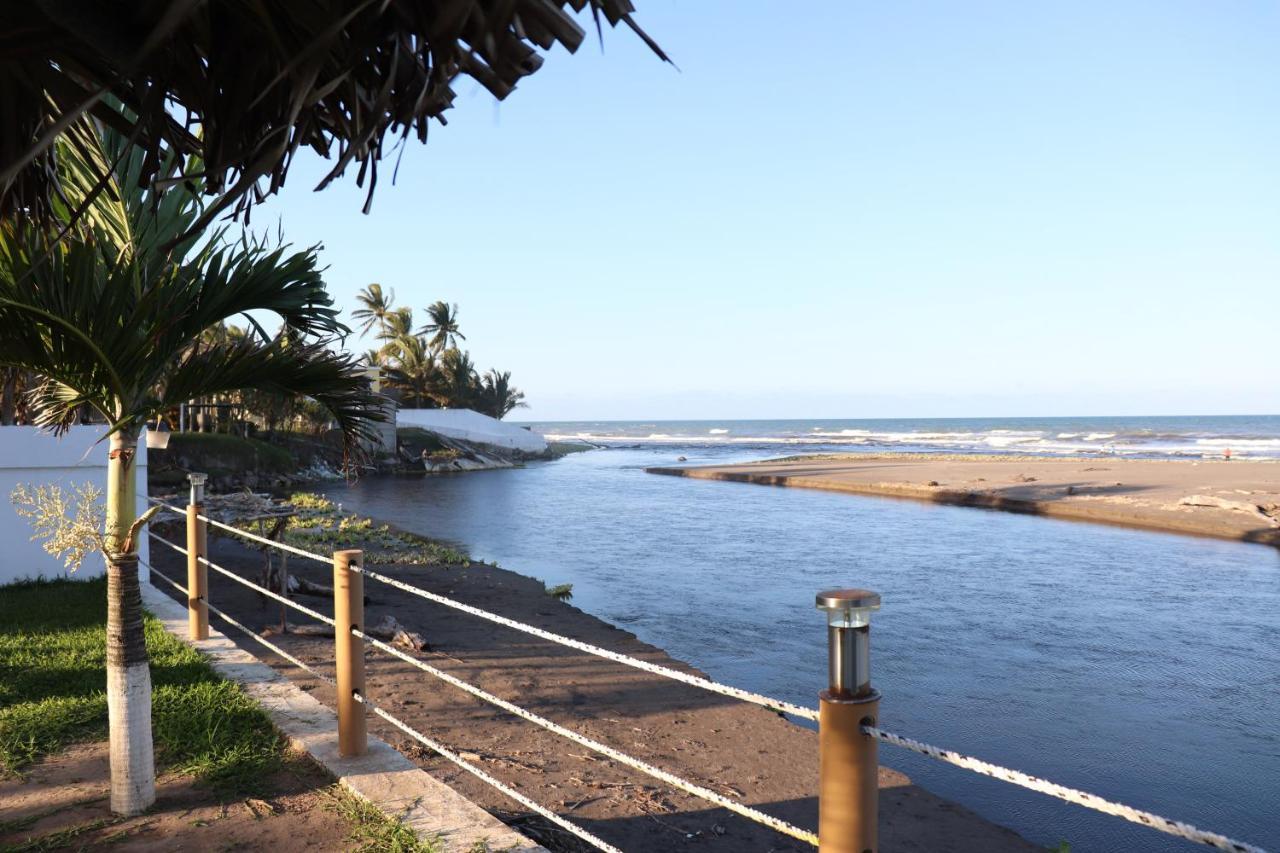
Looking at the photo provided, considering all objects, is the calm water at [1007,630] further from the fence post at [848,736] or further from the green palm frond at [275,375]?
the green palm frond at [275,375]

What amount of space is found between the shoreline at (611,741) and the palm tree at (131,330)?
63.3 inches

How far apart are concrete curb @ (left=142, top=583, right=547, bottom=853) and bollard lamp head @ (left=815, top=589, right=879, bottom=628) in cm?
173

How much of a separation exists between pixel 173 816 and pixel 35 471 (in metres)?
5.97

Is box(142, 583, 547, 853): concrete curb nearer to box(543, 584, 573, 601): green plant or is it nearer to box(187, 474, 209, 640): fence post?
box(187, 474, 209, 640): fence post

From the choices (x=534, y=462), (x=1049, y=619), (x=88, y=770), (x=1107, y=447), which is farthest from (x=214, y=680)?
(x=1107, y=447)

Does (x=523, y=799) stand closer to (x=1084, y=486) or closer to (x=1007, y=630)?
(x=1007, y=630)

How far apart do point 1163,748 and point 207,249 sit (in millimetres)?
6227

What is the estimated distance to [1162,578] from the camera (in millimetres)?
12133

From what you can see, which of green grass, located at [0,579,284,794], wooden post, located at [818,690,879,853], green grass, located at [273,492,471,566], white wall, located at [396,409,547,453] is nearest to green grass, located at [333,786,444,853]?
green grass, located at [0,579,284,794]

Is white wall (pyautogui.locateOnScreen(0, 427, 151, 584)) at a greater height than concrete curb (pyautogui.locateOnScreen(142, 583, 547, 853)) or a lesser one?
greater

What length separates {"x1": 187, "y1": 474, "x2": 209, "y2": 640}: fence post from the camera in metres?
5.87

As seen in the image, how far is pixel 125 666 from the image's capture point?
3469 mm

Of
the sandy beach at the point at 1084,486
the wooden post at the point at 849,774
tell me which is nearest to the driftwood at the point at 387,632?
the wooden post at the point at 849,774

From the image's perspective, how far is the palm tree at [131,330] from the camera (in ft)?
10.0
